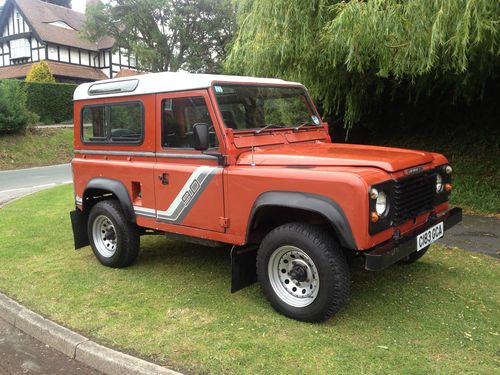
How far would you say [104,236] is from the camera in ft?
19.6

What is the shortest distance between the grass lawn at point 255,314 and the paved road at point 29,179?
7143 mm

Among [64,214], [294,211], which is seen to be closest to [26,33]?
[64,214]

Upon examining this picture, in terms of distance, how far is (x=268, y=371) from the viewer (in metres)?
3.39

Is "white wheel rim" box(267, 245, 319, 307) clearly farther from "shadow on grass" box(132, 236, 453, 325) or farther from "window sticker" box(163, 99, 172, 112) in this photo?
"window sticker" box(163, 99, 172, 112)

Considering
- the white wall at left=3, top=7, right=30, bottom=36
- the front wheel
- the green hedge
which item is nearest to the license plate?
the front wheel

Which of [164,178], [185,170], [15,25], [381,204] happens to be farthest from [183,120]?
[15,25]

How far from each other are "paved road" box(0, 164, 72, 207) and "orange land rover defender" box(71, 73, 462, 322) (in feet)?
23.6

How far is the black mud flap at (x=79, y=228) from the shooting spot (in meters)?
6.24

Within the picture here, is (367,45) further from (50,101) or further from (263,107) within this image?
(50,101)

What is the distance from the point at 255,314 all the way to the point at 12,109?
22.3 metres

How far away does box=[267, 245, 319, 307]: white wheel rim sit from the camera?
4102mm

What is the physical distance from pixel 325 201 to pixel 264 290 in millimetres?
1088

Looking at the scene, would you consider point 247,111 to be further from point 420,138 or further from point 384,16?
point 420,138

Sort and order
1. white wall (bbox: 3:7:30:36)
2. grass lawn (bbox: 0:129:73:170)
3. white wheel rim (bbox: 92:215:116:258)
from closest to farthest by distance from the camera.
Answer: white wheel rim (bbox: 92:215:116:258) < grass lawn (bbox: 0:129:73:170) < white wall (bbox: 3:7:30:36)
